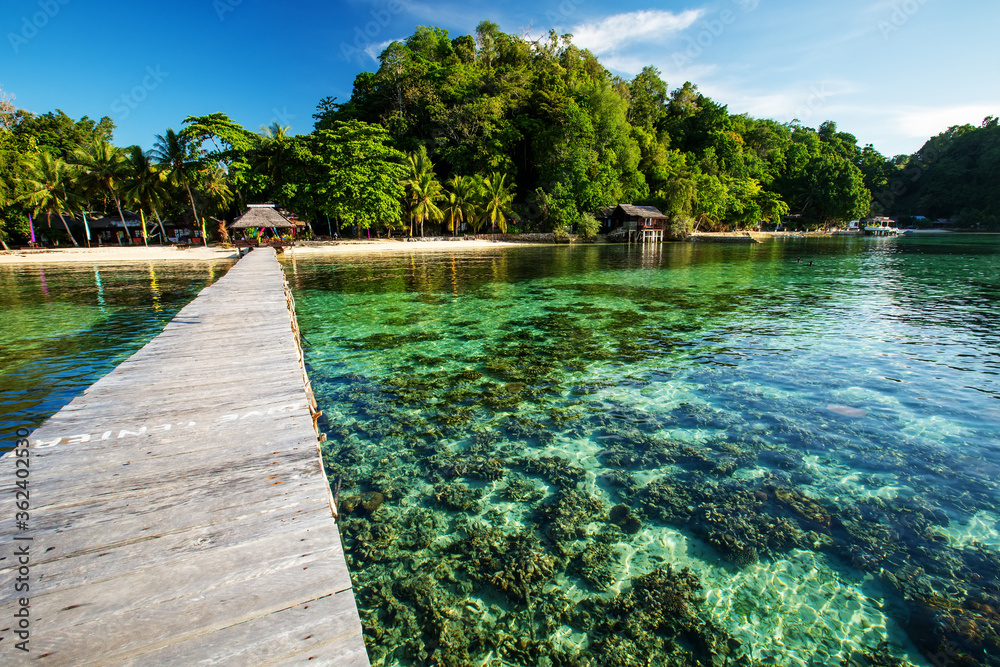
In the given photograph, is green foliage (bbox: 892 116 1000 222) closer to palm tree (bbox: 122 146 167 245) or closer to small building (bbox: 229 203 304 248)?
small building (bbox: 229 203 304 248)

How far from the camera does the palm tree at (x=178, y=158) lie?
129ft

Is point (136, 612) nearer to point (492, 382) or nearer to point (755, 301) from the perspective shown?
point (492, 382)

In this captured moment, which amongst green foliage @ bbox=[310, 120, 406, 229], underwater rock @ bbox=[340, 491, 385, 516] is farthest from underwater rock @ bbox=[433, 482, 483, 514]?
green foliage @ bbox=[310, 120, 406, 229]

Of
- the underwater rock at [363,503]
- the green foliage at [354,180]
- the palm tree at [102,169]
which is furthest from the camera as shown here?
the green foliage at [354,180]

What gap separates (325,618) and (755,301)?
668 inches

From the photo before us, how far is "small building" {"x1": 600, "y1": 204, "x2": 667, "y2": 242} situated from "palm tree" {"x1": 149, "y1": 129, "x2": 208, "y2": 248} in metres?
41.3

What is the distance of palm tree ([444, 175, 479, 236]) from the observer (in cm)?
4512

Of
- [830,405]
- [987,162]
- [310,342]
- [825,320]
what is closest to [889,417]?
[830,405]

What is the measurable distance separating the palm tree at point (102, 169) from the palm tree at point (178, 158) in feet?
11.6

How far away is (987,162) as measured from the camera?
70.8 meters

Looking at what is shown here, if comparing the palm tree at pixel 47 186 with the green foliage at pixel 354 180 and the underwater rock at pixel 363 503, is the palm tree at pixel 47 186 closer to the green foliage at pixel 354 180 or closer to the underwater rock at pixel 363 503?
the green foliage at pixel 354 180

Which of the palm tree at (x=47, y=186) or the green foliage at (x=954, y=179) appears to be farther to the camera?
the green foliage at (x=954, y=179)

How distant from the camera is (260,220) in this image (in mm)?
33156

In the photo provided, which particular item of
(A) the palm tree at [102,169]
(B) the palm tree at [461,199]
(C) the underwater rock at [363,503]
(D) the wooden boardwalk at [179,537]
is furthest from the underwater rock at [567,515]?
(A) the palm tree at [102,169]
